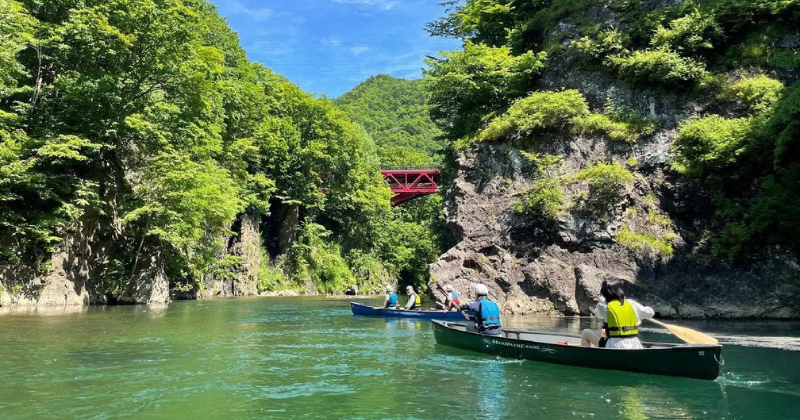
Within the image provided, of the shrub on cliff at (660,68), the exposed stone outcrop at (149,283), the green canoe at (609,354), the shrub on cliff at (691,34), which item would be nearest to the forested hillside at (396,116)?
the exposed stone outcrop at (149,283)

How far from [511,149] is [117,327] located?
52.2 ft

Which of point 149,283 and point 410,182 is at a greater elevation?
point 410,182

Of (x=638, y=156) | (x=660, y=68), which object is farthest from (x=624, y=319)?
(x=660, y=68)

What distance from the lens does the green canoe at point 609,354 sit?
8352 mm

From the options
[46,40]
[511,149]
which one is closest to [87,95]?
[46,40]

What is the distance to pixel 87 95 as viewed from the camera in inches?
839

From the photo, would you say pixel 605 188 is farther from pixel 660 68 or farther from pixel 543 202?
pixel 660 68

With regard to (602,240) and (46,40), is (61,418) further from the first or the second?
(46,40)

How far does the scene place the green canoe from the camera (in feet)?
27.4

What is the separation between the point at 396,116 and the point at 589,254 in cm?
8632


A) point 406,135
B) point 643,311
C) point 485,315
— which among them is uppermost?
point 406,135

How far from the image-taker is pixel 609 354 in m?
8.94

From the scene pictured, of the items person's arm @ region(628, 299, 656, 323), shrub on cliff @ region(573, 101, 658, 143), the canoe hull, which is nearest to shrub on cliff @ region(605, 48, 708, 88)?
shrub on cliff @ region(573, 101, 658, 143)

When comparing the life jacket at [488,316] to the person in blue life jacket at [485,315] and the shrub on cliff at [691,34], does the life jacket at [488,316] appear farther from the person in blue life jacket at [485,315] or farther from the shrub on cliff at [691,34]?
the shrub on cliff at [691,34]
